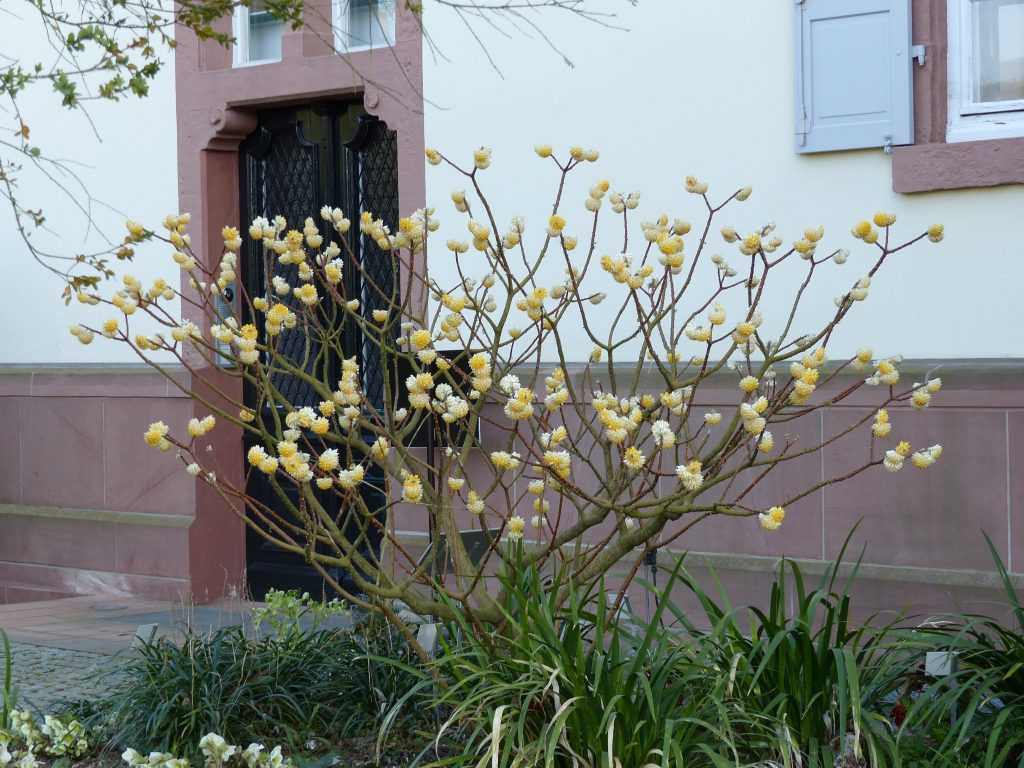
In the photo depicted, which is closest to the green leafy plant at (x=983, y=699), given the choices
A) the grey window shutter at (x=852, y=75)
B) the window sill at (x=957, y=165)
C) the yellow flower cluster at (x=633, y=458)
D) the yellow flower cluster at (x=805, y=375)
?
the yellow flower cluster at (x=805, y=375)

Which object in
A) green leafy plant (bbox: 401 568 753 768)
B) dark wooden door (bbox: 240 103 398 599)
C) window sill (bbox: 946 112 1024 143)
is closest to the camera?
green leafy plant (bbox: 401 568 753 768)

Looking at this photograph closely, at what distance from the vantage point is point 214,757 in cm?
458

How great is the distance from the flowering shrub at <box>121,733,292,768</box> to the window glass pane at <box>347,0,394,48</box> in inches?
193

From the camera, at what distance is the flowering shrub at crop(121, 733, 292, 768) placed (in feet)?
14.9

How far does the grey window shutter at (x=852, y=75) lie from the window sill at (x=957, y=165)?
0.11 meters

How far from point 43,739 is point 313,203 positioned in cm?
479

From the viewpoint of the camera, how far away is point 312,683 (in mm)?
5219

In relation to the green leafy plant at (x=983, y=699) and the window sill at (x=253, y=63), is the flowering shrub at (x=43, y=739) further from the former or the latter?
the window sill at (x=253, y=63)

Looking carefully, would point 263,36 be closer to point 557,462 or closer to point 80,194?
point 80,194

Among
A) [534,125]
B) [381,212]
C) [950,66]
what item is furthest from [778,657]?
[381,212]

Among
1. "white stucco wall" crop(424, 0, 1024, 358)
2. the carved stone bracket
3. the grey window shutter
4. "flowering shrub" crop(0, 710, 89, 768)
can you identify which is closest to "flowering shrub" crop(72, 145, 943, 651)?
"white stucco wall" crop(424, 0, 1024, 358)

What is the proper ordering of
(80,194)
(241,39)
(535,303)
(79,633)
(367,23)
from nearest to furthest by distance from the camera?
1. (535,303)
2. (79,633)
3. (367,23)
4. (241,39)
5. (80,194)

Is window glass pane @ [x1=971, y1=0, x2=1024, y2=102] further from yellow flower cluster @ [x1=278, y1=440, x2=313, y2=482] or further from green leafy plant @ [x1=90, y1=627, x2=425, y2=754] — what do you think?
yellow flower cluster @ [x1=278, y1=440, x2=313, y2=482]

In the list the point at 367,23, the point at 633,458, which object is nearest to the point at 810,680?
the point at 633,458
